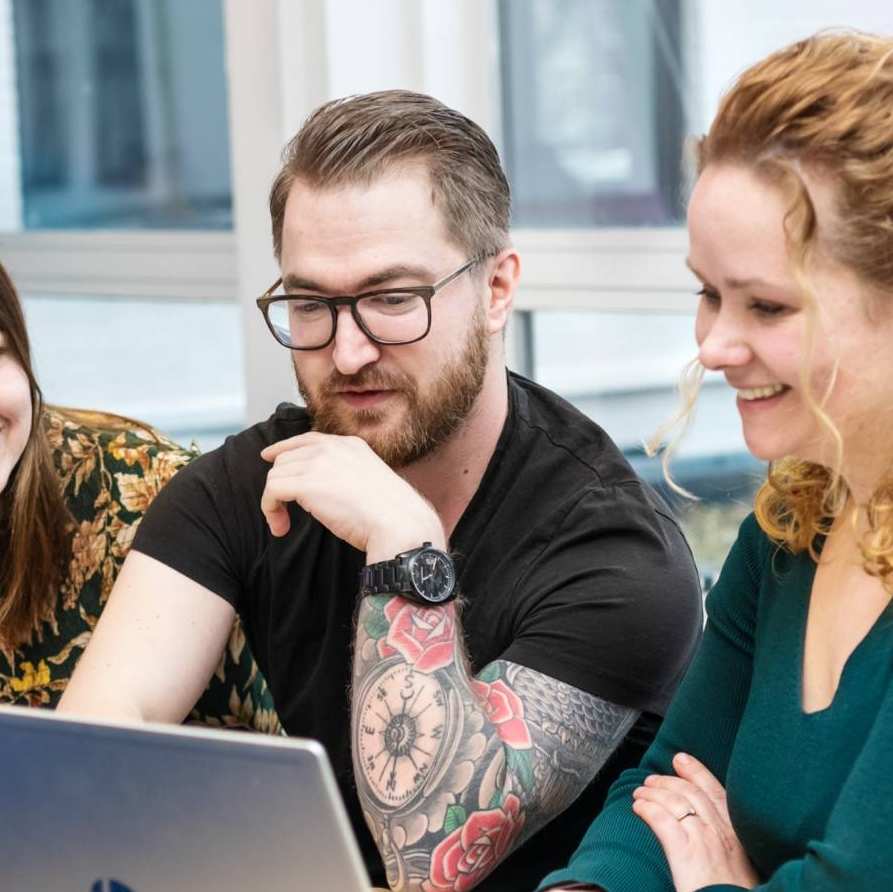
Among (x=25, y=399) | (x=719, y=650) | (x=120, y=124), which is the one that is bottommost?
(x=719, y=650)

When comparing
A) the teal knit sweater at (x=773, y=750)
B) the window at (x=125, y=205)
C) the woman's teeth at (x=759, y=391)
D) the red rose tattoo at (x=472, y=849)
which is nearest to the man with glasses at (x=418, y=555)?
the red rose tattoo at (x=472, y=849)

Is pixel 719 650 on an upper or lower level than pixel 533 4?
lower

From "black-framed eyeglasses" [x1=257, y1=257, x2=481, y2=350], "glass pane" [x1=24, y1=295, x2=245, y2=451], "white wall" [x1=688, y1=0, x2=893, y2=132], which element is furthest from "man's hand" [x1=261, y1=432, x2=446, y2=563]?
"glass pane" [x1=24, y1=295, x2=245, y2=451]

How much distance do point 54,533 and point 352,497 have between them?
543 millimetres

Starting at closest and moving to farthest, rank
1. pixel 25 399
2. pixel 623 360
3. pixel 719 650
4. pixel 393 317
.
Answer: pixel 719 650 < pixel 393 317 < pixel 25 399 < pixel 623 360

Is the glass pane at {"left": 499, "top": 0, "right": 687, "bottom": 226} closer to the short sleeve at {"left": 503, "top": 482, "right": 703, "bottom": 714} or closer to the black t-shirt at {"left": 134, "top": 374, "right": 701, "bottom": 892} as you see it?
the black t-shirt at {"left": 134, "top": 374, "right": 701, "bottom": 892}

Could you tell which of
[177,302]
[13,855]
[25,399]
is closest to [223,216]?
[177,302]

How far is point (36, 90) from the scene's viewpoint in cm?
374

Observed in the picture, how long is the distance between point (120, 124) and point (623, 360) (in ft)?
5.37

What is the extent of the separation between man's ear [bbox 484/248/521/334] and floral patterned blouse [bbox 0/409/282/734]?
1.61 ft

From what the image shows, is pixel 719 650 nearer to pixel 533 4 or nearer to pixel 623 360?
pixel 623 360

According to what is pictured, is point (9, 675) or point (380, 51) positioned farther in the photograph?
point (380, 51)

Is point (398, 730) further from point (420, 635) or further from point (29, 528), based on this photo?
point (29, 528)

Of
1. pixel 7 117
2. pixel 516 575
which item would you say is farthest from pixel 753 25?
pixel 7 117
